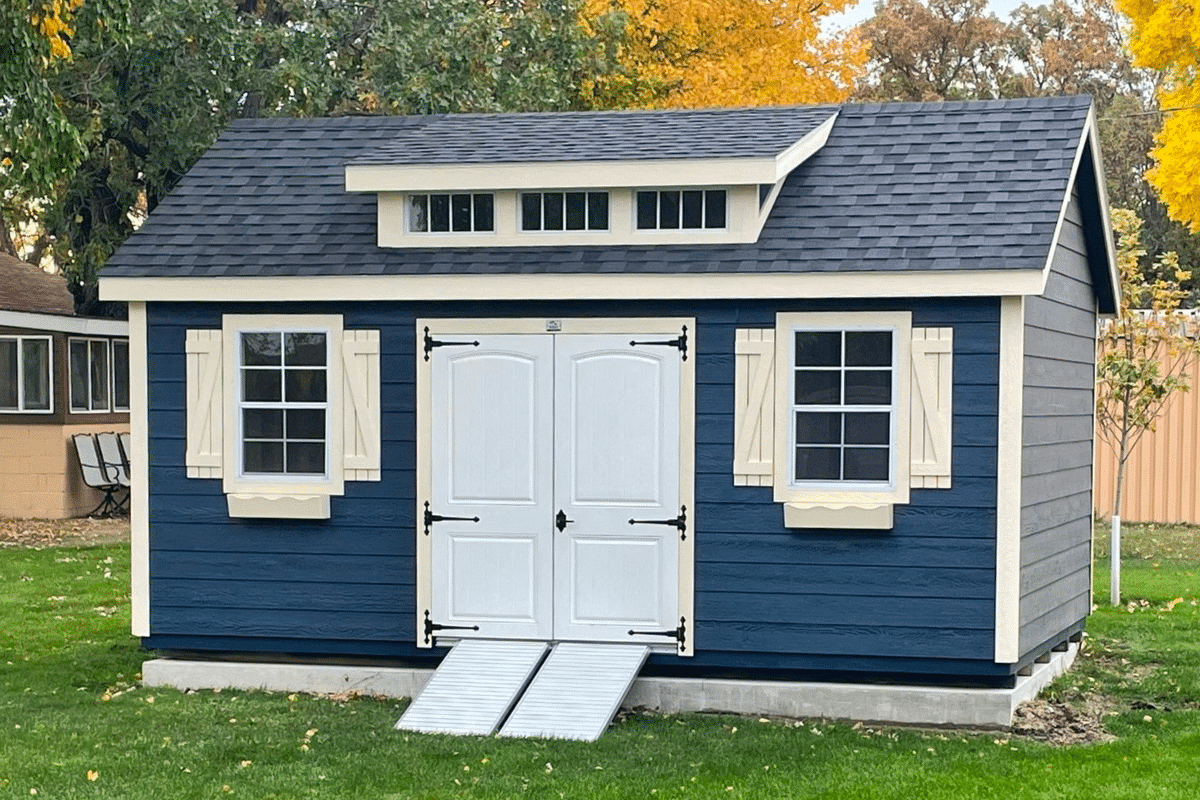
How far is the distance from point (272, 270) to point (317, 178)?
1.26 metres

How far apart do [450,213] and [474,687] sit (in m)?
2.93

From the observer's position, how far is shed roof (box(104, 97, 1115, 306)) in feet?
32.3

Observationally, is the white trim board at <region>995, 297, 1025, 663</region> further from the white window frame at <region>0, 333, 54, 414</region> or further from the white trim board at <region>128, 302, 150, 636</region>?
the white window frame at <region>0, 333, 54, 414</region>

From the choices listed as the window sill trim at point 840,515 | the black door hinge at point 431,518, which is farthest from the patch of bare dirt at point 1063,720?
the black door hinge at point 431,518

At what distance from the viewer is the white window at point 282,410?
34.4ft

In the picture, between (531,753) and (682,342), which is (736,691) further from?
(682,342)

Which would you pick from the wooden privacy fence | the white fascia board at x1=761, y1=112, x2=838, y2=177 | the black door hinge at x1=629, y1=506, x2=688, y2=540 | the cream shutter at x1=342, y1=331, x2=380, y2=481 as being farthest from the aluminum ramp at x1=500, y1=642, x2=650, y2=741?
the wooden privacy fence

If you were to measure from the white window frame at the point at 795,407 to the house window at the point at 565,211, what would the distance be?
4.32 feet

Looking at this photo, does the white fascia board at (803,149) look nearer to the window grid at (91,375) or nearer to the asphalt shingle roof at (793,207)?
the asphalt shingle roof at (793,207)

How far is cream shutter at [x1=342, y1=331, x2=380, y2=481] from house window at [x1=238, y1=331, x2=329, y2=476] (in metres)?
0.15

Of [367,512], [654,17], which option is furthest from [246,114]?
[367,512]

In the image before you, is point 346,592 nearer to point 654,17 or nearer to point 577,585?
point 577,585

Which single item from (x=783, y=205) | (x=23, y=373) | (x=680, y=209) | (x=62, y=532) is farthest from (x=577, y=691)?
(x=23, y=373)

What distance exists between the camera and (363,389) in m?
10.5
